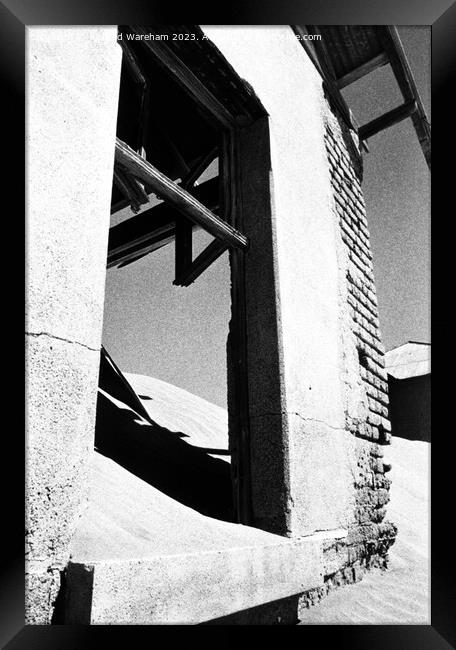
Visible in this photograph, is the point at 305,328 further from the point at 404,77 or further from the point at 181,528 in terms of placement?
the point at 404,77

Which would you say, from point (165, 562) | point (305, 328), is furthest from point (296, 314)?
point (165, 562)

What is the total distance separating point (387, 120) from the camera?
5387 mm

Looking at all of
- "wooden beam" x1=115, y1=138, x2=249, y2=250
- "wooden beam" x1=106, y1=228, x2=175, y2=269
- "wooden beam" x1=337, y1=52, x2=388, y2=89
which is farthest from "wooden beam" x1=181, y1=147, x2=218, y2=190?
"wooden beam" x1=337, y1=52, x2=388, y2=89

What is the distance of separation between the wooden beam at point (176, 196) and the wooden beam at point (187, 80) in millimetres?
820

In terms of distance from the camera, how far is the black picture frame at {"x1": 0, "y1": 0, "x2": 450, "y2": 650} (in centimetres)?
192

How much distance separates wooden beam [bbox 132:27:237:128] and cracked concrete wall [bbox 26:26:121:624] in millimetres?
979

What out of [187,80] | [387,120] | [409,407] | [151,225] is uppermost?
[387,120]

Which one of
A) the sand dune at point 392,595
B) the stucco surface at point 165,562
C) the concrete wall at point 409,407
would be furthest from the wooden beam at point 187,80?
the concrete wall at point 409,407

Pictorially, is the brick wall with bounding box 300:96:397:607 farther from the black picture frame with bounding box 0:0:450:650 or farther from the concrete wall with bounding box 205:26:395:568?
the black picture frame with bounding box 0:0:450:650

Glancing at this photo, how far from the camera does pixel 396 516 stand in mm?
6969

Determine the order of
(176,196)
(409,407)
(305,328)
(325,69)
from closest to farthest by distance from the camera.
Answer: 1. (176,196)
2. (305,328)
3. (325,69)
4. (409,407)
